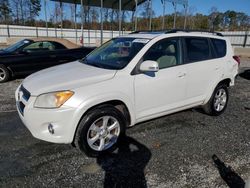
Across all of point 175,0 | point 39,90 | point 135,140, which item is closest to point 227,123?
point 135,140

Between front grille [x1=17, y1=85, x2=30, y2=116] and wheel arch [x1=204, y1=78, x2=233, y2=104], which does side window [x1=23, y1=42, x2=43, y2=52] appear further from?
wheel arch [x1=204, y1=78, x2=233, y2=104]

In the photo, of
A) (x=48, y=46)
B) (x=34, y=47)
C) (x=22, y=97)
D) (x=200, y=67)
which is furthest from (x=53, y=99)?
(x=48, y=46)

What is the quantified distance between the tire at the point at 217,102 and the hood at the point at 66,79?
2.44 metres

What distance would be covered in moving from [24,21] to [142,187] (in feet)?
151

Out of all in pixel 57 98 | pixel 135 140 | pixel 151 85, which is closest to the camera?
pixel 57 98

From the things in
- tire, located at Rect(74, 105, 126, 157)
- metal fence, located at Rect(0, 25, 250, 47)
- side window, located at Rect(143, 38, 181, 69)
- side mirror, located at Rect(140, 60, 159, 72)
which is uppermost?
metal fence, located at Rect(0, 25, 250, 47)

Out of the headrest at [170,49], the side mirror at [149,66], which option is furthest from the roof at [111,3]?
the side mirror at [149,66]

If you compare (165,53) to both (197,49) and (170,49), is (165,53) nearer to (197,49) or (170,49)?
(170,49)

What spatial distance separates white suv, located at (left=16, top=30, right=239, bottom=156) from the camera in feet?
9.87

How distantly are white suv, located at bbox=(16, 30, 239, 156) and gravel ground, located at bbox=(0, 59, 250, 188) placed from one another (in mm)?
333

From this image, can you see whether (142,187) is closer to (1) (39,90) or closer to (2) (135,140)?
(2) (135,140)

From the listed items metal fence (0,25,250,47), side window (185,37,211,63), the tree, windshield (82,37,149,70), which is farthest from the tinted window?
the tree

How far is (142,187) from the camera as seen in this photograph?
2.73 meters

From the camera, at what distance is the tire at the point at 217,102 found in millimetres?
4777
